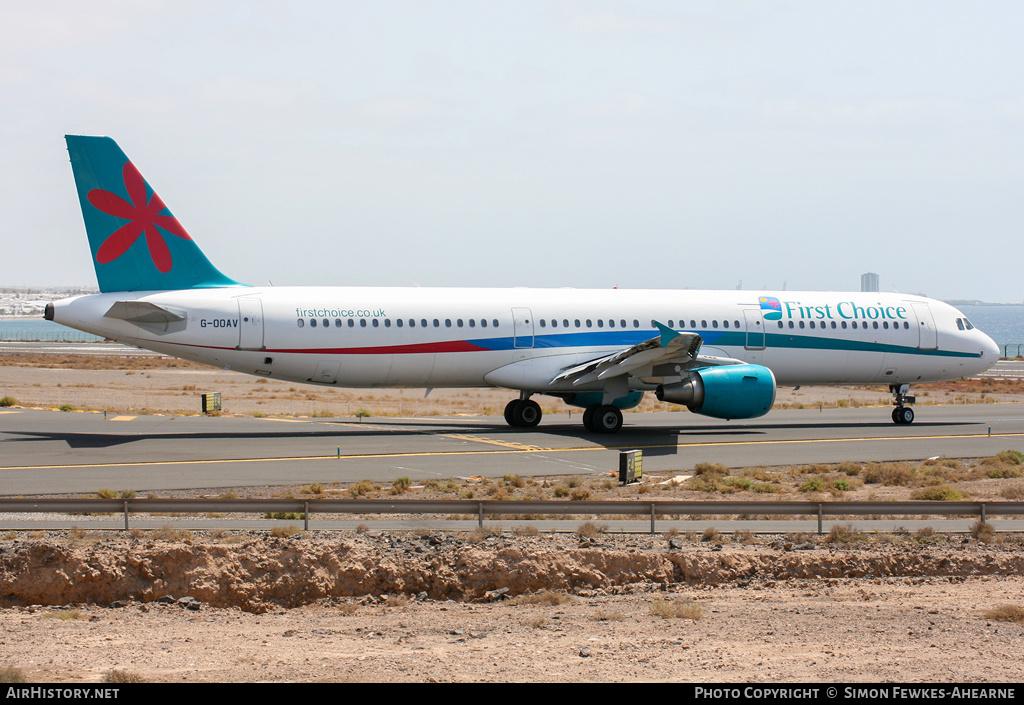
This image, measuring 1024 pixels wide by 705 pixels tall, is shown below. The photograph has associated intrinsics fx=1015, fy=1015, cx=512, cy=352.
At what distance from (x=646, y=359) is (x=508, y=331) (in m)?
4.43

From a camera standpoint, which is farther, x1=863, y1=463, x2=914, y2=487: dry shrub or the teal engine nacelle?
the teal engine nacelle

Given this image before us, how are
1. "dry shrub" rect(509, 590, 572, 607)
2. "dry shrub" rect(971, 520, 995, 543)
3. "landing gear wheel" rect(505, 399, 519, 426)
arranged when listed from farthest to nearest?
1. "landing gear wheel" rect(505, 399, 519, 426)
2. "dry shrub" rect(971, 520, 995, 543)
3. "dry shrub" rect(509, 590, 572, 607)

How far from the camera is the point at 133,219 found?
27328 millimetres

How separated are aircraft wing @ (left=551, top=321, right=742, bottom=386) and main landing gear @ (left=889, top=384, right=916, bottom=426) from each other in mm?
8197

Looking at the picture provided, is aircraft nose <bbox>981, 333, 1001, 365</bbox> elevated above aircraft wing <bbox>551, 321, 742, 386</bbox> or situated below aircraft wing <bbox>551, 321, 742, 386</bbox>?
above

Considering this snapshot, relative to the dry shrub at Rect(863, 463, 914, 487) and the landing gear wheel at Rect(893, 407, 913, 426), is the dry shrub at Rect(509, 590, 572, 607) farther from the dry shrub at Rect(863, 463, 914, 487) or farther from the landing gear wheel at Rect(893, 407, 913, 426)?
the landing gear wheel at Rect(893, 407, 913, 426)

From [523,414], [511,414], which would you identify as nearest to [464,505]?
[523,414]

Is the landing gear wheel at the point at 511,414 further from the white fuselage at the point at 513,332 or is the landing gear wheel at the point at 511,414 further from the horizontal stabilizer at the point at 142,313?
the horizontal stabilizer at the point at 142,313

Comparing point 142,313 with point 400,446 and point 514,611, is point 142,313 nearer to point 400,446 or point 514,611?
point 400,446

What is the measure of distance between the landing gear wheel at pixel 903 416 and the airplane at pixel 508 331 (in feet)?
0.16

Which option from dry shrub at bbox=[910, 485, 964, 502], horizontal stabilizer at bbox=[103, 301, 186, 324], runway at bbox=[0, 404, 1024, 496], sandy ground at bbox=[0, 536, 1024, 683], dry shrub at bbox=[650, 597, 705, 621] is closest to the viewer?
sandy ground at bbox=[0, 536, 1024, 683]

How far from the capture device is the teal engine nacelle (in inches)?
1116

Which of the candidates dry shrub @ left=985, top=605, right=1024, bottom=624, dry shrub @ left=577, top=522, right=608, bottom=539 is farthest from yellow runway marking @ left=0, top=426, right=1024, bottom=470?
dry shrub @ left=985, top=605, right=1024, bottom=624
